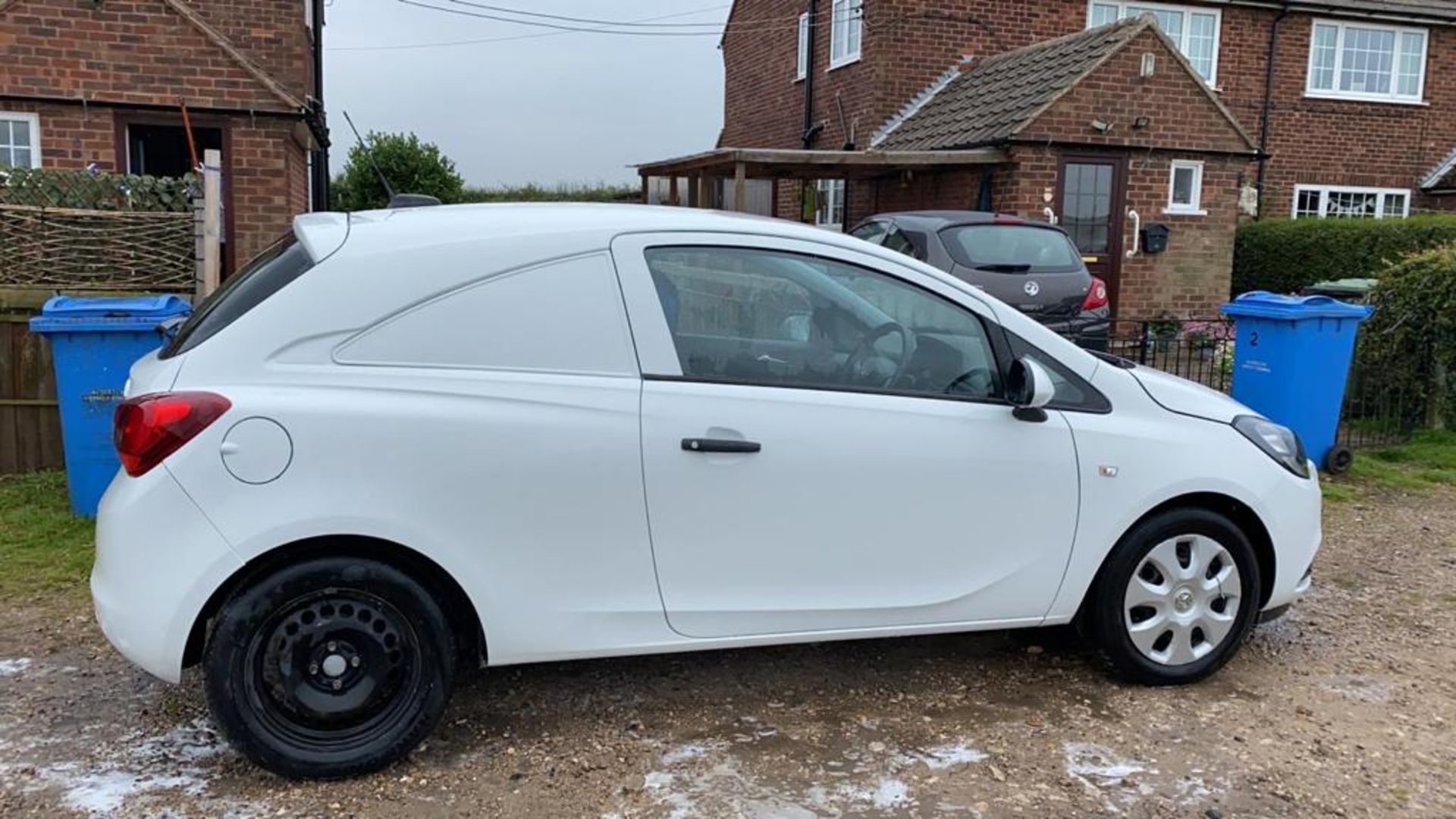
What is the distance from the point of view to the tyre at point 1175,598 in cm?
396

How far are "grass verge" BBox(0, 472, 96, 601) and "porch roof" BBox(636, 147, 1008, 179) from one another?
357 inches

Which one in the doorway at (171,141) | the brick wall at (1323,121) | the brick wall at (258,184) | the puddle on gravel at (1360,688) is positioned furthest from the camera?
the brick wall at (1323,121)

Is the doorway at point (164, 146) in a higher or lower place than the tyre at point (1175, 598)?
higher

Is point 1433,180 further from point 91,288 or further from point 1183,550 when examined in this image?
point 91,288

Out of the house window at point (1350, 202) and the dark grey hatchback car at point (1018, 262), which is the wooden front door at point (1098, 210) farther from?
the house window at point (1350, 202)

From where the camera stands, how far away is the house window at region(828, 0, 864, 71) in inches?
689

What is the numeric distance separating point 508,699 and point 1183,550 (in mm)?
2417

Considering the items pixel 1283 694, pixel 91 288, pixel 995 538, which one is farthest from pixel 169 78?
pixel 1283 694

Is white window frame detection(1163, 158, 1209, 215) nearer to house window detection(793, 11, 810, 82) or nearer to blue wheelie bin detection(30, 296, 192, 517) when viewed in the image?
house window detection(793, 11, 810, 82)

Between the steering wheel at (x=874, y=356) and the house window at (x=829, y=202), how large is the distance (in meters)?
15.0

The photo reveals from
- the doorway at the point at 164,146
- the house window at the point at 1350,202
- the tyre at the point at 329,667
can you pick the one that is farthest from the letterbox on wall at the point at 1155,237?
the tyre at the point at 329,667

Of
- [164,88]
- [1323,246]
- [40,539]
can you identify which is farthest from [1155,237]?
[40,539]

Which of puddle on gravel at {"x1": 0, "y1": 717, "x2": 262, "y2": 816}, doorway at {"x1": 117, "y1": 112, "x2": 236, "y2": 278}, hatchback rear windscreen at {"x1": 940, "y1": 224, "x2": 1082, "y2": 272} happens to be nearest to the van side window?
puddle on gravel at {"x1": 0, "y1": 717, "x2": 262, "y2": 816}

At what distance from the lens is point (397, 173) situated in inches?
884
